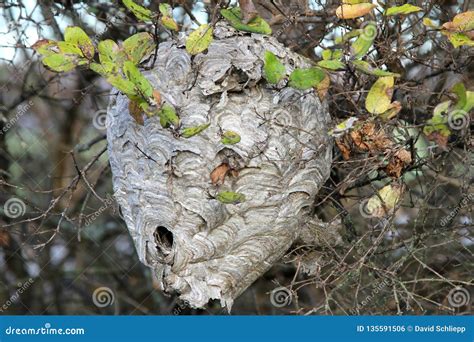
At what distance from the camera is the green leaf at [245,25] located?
3.12 metres

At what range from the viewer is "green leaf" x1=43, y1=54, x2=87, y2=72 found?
2738 mm

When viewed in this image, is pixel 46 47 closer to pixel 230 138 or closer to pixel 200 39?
pixel 200 39

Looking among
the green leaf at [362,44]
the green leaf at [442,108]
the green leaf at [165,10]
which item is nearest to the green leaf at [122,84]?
the green leaf at [165,10]

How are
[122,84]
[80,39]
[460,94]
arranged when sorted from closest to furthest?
[122,84] < [80,39] < [460,94]

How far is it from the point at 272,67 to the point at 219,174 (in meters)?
0.53

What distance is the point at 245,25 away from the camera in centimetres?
313

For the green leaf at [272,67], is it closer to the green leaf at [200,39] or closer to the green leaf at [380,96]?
the green leaf at [200,39]

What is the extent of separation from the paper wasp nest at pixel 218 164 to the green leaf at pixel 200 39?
27 cm

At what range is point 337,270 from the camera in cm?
334

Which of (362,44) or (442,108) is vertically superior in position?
(362,44)

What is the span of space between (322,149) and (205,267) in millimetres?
684

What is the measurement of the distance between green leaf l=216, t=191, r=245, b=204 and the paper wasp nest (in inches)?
8.7

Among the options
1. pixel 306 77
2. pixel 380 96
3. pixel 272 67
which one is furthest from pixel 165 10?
pixel 380 96

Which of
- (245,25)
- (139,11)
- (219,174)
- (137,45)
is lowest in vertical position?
(219,174)
